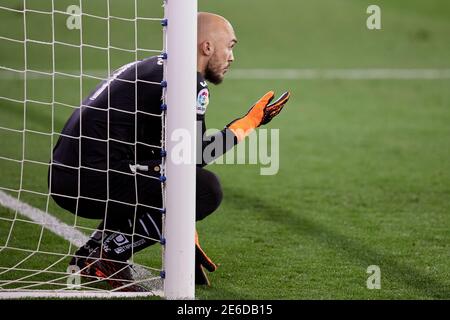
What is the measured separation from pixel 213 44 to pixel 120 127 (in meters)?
0.66

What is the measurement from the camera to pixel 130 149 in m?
5.05

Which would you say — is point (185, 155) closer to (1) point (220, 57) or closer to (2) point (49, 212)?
(1) point (220, 57)

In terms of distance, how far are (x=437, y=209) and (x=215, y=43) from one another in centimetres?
271

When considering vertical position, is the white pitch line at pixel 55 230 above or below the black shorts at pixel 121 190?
below

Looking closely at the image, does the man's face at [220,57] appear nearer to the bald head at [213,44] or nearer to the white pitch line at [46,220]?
the bald head at [213,44]

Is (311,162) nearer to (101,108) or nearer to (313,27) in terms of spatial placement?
(101,108)

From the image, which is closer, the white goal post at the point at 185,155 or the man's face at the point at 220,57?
the white goal post at the point at 185,155

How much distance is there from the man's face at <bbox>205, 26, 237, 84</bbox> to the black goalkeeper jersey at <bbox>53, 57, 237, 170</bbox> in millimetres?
279

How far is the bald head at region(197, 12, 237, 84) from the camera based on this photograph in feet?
16.1

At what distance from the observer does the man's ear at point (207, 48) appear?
4898mm

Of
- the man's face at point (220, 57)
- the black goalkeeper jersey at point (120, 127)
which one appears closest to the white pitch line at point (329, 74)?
the black goalkeeper jersey at point (120, 127)

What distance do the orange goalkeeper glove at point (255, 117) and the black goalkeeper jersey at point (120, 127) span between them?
0.17 ft

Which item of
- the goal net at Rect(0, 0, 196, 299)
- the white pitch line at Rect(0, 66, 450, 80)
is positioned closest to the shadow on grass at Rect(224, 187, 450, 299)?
the goal net at Rect(0, 0, 196, 299)
